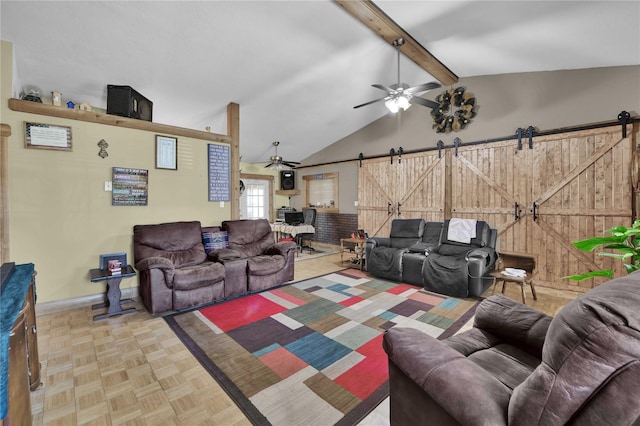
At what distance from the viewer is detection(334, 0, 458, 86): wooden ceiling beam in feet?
9.87

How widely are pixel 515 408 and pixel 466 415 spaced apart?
0.52 feet

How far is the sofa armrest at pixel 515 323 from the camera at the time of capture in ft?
4.83

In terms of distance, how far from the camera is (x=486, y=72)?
4574 mm

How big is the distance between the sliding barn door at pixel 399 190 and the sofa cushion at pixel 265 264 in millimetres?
3019

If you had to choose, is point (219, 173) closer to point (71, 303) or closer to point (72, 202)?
point (72, 202)

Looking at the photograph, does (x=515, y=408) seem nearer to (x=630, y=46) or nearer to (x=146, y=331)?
(x=146, y=331)

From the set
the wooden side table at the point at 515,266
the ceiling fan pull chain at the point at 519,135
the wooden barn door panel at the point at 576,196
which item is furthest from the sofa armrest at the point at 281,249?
the ceiling fan pull chain at the point at 519,135

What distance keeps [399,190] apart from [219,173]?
3.64m

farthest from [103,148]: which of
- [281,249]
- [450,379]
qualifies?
[450,379]

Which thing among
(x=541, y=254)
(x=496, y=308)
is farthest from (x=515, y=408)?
(x=541, y=254)

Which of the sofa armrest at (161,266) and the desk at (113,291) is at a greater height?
the sofa armrest at (161,266)

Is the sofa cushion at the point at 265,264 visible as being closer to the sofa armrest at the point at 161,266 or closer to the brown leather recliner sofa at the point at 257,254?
the brown leather recliner sofa at the point at 257,254

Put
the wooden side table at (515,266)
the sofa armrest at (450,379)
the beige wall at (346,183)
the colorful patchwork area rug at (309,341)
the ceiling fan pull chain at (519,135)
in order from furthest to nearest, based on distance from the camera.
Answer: the beige wall at (346,183) < the ceiling fan pull chain at (519,135) < the wooden side table at (515,266) < the colorful patchwork area rug at (309,341) < the sofa armrest at (450,379)

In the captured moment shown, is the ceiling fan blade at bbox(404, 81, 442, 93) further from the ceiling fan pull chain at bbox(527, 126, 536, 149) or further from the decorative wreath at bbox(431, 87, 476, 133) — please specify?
the ceiling fan pull chain at bbox(527, 126, 536, 149)
